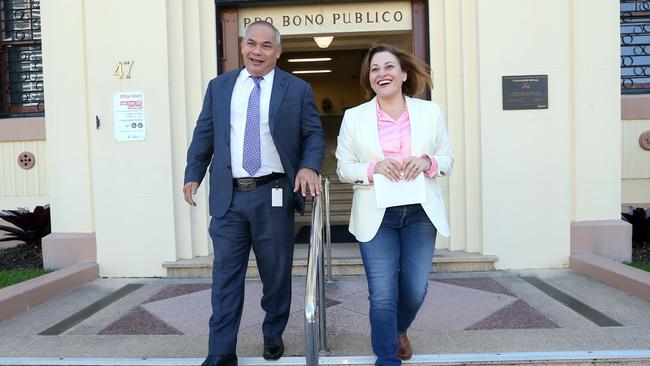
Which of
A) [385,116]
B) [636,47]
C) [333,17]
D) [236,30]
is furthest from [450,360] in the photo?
[636,47]

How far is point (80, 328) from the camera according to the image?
13.9ft

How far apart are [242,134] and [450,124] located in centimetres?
344

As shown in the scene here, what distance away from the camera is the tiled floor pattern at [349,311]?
13.5ft

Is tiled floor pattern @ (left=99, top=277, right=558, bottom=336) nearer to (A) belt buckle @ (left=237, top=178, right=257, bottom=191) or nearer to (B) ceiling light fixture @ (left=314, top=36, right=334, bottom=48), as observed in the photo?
(A) belt buckle @ (left=237, top=178, right=257, bottom=191)

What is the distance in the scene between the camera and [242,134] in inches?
127

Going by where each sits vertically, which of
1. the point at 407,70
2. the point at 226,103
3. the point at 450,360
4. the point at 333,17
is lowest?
the point at 450,360

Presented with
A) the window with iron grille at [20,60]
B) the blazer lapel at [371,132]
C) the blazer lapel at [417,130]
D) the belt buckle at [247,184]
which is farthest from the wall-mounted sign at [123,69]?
the blazer lapel at [417,130]

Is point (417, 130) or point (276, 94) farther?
point (276, 94)

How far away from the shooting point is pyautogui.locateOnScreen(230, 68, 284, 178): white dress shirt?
3.23 metres

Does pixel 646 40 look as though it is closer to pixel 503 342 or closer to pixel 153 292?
pixel 503 342

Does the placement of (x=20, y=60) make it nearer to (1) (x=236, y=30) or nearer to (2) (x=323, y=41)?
(1) (x=236, y=30)

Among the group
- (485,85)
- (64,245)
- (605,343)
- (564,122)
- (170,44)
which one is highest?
(170,44)

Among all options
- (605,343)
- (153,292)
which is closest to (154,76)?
(153,292)

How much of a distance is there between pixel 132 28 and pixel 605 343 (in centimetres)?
518
